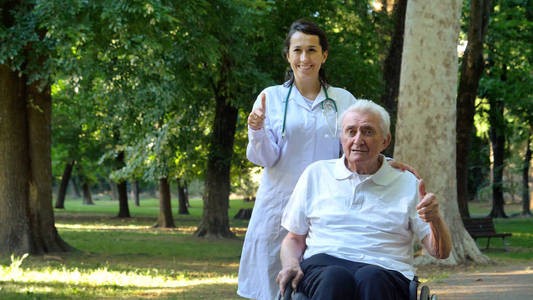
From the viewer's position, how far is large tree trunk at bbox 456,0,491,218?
1604 centimetres

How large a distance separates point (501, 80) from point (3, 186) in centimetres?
1780

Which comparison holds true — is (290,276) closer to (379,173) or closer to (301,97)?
(379,173)

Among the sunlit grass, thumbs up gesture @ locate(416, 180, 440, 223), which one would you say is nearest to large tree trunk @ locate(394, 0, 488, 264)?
the sunlit grass

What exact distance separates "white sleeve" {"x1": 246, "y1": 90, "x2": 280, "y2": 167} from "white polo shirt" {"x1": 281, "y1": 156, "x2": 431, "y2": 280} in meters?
0.24

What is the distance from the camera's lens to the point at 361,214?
360 centimetres

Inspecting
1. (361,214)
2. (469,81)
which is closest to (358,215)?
(361,214)

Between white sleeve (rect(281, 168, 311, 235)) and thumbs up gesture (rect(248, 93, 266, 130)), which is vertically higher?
thumbs up gesture (rect(248, 93, 266, 130))

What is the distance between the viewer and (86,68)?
12.6 m

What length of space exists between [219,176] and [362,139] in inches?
659

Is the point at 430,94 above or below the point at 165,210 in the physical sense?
above

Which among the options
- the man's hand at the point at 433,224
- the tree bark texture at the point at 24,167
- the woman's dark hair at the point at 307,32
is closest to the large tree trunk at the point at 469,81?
the tree bark texture at the point at 24,167

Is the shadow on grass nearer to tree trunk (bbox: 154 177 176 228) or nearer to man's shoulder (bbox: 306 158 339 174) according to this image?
man's shoulder (bbox: 306 158 339 174)

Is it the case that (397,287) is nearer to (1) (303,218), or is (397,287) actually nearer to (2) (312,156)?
(1) (303,218)

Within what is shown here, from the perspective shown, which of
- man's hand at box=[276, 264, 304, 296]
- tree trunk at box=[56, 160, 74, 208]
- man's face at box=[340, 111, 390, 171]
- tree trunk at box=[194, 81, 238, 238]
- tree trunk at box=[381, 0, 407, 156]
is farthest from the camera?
tree trunk at box=[56, 160, 74, 208]
